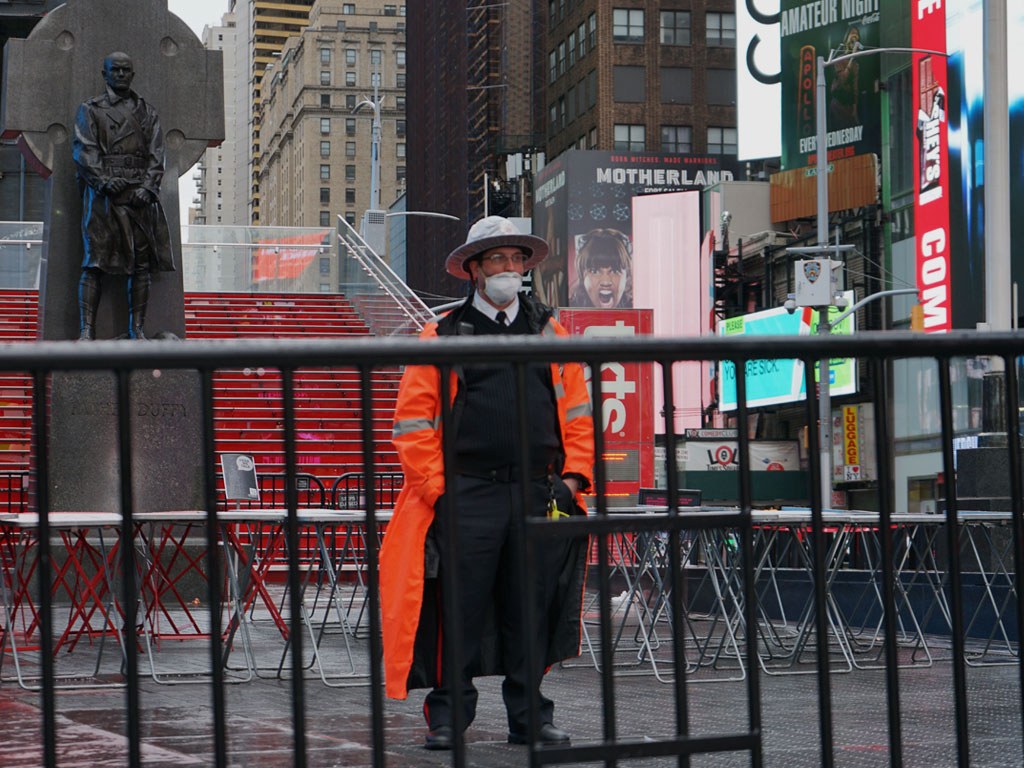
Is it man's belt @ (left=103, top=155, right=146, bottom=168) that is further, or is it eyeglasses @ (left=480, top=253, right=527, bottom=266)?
man's belt @ (left=103, top=155, right=146, bottom=168)

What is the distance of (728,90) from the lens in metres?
79.6

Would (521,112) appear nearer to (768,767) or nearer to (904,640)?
(904,640)

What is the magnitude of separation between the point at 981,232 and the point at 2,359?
39.3 metres

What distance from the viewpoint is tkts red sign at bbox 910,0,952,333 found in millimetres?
42188

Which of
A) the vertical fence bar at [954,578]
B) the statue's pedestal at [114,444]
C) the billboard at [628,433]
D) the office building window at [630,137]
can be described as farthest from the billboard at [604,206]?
the vertical fence bar at [954,578]

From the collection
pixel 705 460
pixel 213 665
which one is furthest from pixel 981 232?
pixel 213 665

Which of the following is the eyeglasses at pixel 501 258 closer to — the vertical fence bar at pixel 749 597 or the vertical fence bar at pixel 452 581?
the vertical fence bar at pixel 749 597

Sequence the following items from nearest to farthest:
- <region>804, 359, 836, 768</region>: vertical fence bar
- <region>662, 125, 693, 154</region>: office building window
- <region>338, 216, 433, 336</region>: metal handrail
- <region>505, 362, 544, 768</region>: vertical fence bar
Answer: <region>505, 362, 544, 768</region>: vertical fence bar → <region>804, 359, 836, 768</region>: vertical fence bar → <region>338, 216, 433, 336</region>: metal handrail → <region>662, 125, 693, 154</region>: office building window

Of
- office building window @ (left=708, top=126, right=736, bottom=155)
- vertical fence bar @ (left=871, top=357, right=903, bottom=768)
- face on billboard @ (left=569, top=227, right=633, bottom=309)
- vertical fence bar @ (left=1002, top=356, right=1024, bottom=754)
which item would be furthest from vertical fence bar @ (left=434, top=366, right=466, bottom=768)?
office building window @ (left=708, top=126, right=736, bottom=155)

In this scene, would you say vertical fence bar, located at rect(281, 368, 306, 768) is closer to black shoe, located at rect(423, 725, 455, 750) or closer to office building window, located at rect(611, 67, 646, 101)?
black shoe, located at rect(423, 725, 455, 750)

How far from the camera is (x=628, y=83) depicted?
77750mm

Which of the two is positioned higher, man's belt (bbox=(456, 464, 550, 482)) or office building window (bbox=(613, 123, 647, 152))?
office building window (bbox=(613, 123, 647, 152))

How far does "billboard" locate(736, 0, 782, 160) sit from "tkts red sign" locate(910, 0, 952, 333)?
13198 millimetres

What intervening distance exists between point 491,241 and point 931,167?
38.7 meters
